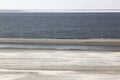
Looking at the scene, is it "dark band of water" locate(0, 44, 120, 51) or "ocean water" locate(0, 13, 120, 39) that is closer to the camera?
"dark band of water" locate(0, 44, 120, 51)

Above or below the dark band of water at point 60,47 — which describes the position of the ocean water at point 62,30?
below

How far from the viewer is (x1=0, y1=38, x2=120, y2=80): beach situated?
402 cm

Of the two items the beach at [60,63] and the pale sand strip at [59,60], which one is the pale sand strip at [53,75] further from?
the pale sand strip at [59,60]

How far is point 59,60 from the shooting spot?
4.98m

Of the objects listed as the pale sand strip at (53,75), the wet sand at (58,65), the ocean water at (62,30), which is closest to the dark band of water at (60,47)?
the wet sand at (58,65)

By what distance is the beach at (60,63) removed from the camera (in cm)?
402

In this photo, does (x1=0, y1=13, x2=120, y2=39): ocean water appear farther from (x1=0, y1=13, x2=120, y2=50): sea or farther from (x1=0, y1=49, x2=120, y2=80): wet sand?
(x1=0, y1=49, x2=120, y2=80): wet sand

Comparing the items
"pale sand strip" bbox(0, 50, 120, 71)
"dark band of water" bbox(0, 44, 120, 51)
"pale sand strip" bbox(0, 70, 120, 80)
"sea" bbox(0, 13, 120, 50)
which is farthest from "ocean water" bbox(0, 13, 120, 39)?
"pale sand strip" bbox(0, 70, 120, 80)

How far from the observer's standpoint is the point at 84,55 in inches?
214

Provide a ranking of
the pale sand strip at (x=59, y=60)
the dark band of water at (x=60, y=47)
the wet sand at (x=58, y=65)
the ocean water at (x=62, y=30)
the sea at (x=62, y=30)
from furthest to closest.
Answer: the ocean water at (x=62, y=30), the sea at (x=62, y=30), the dark band of water at (x=60, y=47), the pale sand strip at (x=59, y=60), the wet sand at (x=58, y=65)

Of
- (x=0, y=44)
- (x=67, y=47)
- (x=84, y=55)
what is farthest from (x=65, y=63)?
(x=0, y=44)

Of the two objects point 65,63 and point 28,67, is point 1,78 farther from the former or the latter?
point 65,63

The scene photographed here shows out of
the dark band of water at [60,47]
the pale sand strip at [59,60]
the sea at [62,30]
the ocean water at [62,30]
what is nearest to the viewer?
the pale sand strip at [59,60]

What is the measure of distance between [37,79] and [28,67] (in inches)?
27.5
